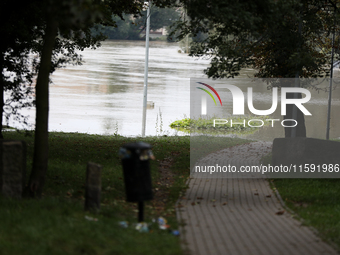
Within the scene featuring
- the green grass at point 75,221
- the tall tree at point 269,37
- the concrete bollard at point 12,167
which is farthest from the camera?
the tall tree at point 269,37

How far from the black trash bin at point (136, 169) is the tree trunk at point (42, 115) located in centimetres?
233

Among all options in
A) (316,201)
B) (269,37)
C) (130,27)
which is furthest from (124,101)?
(130,27)

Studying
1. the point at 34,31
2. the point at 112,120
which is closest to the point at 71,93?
the point at 112,120

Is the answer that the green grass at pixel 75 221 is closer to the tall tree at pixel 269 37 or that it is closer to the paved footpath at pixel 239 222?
the paved footpath at pixel 239 222

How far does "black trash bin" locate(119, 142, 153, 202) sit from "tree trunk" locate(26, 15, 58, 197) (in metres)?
2.33

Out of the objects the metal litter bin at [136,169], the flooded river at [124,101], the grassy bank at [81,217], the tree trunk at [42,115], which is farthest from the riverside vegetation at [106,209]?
the flooded river at [124,101]

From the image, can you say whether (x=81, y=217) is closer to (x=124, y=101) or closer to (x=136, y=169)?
(x=136, y=169)

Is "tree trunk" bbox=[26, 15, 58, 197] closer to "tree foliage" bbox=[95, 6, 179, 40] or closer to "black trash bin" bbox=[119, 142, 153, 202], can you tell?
"black trash bin" bbox=[119, 142, 153, 202]

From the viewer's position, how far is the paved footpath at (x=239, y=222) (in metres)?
5.58

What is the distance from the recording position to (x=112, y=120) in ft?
87.7

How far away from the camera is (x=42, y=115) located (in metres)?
7.72

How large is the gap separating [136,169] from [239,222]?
194 cm

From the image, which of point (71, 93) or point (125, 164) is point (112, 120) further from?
point (125, 164)

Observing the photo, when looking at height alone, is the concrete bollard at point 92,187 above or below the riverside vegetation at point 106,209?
above
